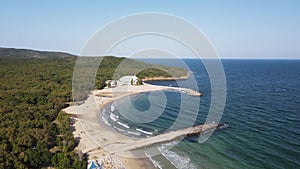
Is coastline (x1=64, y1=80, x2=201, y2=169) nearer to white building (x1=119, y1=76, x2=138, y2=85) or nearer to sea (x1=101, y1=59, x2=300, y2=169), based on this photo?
sea (x1=101, y1=59, x2=300, y2=169)

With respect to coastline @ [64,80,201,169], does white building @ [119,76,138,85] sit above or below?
above

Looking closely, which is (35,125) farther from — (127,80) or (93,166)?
(127,80)

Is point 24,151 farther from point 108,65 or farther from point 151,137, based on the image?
point 108,65

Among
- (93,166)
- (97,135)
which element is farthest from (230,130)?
(93,166)

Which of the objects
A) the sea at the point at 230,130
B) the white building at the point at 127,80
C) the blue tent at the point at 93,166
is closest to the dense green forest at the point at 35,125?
the blue tent at the point at 93,166

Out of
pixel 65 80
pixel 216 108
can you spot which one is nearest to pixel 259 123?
pixel 216 108

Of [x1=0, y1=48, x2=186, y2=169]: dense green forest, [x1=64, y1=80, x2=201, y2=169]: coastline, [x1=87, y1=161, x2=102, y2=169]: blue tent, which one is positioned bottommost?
[x1=64, y1=80, x2=201, y2=169]: coastline

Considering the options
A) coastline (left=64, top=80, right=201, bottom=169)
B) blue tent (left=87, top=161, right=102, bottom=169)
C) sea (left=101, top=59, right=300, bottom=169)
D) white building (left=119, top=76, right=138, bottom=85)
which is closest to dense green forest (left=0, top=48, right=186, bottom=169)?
blue tent (left=87, top=161, right=102, bottom=169)

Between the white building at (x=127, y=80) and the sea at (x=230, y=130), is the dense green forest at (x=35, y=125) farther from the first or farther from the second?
the white building at (x=127, y=80)
